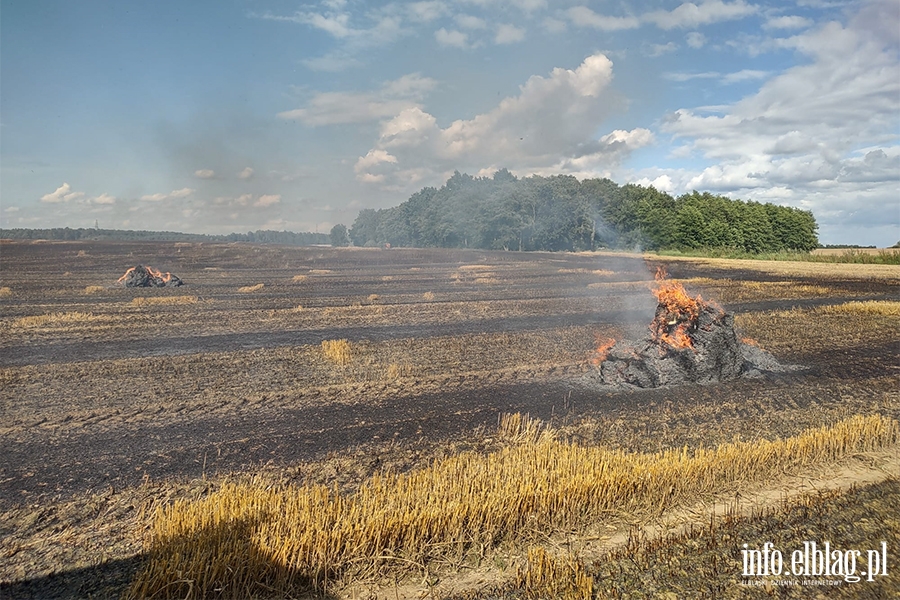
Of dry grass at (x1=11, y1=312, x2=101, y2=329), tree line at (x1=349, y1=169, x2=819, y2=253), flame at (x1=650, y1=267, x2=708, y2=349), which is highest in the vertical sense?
tree line at (x1=349, y1=169, x2=819, y2=253)

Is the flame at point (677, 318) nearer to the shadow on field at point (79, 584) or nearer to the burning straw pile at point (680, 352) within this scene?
the burning straw pile at point (680, 352)

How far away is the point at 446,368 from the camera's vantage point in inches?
648

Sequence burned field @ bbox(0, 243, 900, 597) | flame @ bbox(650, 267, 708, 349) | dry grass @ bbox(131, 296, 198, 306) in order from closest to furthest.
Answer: burned field @ bbox(0, 243, 900, 597)
flame @ bbox(650, 267, 708, 349)
dry grass @ bbox(131, 296, 198, 306)

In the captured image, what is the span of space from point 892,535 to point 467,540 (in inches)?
216

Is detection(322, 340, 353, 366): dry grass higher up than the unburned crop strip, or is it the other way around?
detection(322, 340, 353, 366): dry grass

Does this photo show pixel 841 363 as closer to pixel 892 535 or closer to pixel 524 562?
pixel 892 535

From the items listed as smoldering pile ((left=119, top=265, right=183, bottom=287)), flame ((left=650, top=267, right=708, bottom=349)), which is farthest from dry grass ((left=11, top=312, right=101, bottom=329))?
flame ((left=650, top=267, right=708, bottom=349))

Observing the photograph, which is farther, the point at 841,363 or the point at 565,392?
the point at 841,363

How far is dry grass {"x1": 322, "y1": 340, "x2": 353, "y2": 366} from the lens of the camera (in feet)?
57.1

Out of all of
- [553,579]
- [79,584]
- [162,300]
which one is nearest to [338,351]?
[79,584]

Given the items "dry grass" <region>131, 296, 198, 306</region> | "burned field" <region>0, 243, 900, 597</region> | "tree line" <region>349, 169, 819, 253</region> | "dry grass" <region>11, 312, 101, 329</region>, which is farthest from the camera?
"tree line" <region>349, 169, 819, 253</region>

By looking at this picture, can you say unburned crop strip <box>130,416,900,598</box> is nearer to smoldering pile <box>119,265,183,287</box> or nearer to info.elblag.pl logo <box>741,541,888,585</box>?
info.elblag.pl logo <box>741,541,888,585</box>

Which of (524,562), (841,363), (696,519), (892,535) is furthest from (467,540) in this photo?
(841,363)

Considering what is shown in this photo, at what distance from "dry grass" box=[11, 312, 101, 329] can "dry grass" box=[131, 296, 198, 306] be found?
3.88m
